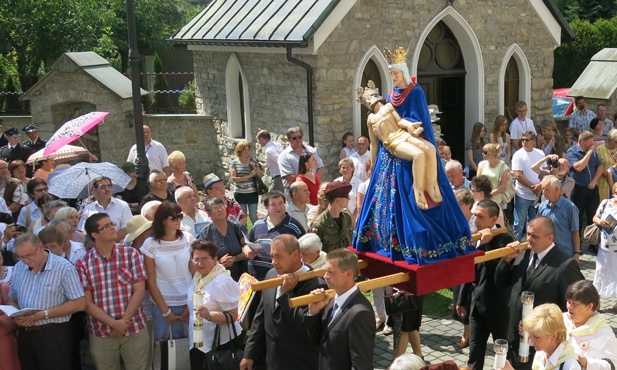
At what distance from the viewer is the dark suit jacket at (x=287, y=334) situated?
18.9 feet

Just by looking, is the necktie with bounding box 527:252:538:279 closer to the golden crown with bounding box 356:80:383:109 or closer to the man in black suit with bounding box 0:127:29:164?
the golden crown with bounding box 356:80:383:109

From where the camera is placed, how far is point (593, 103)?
53.7 ft

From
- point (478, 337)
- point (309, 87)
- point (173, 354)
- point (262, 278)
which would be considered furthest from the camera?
point (309, 87)

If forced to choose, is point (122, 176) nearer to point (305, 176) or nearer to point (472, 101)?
point (305, 176)

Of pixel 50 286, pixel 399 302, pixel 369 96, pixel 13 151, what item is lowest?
pixel 399 302

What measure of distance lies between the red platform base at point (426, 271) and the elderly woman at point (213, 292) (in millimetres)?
1362

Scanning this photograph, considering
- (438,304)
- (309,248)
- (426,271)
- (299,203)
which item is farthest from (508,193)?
(426,271)

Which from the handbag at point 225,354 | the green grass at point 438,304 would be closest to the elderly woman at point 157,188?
the handbag at point 225,354

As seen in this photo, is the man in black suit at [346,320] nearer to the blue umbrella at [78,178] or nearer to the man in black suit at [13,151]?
the blue umbrella at [78,178]

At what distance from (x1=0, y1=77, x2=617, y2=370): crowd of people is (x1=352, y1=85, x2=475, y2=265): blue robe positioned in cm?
5

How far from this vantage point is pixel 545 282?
249 inches

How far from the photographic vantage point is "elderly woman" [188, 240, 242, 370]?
21.4 feet

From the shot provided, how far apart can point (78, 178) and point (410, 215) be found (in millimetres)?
5201

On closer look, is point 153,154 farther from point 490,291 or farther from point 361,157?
point 490,291
